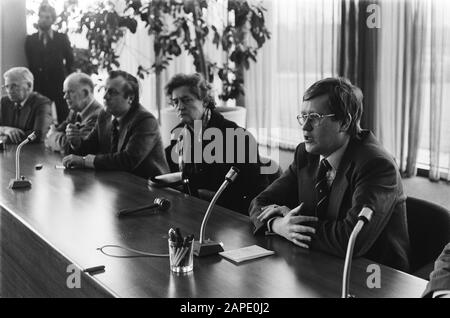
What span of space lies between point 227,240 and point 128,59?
614cm

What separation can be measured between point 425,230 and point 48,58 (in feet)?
17.1

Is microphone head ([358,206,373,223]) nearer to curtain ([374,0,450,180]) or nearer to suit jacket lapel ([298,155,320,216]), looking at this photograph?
suit jacket lapel ([298,155,320,216])

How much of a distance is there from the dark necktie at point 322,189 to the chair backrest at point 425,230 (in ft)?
1.05

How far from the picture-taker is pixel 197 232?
2078 millimetres

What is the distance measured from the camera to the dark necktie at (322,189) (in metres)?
2.08

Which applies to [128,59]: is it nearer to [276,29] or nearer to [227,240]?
[276,29]

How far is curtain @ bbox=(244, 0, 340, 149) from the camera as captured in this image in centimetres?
552

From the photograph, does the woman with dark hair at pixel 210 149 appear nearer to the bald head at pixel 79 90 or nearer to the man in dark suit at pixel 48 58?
the bald head at pixel 79 90

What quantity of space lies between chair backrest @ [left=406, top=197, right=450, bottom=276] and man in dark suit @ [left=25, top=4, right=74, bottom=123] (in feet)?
16.5

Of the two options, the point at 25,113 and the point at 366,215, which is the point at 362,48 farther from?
the point at 366,215

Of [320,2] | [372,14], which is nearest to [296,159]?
[372,14]

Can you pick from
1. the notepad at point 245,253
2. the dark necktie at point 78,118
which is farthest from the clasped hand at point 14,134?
the notepad at point 245,253

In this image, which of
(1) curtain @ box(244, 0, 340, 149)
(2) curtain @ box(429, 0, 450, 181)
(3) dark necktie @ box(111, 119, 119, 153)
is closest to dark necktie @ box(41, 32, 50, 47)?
(1) curtain @ box(244, 0, 340, 149)

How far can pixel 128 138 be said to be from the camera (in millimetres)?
3625
